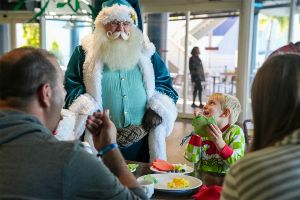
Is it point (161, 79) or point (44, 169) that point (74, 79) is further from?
point (44, 169)

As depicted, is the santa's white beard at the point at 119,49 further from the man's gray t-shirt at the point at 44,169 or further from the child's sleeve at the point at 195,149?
the man's gray t-shirt at the point at 44,169

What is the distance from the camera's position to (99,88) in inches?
100

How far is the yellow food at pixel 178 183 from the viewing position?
1.70m

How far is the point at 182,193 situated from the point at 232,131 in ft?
2.12

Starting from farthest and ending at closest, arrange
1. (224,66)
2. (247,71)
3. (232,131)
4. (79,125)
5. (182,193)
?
(224,66) → (247,71) → (79,125) → (232,131) → (182,193)

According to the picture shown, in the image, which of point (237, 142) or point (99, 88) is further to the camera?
point (99, 88)

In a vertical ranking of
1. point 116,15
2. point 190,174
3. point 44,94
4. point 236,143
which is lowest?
point 190,174

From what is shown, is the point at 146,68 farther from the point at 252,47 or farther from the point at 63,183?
the point at 252,47

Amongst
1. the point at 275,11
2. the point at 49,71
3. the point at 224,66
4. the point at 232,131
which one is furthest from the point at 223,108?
the point at 224,66

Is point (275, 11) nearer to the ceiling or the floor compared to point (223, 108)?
nearer to the ceiling

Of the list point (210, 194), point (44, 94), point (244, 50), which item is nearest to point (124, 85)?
point (210, 194)

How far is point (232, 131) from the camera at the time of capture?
216 cm

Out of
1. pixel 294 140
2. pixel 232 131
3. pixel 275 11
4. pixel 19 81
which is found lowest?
pixel 232 131

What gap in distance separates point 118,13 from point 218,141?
1.19 m
